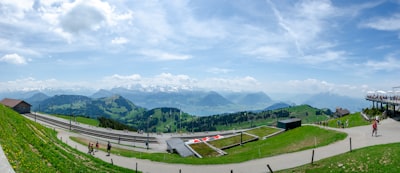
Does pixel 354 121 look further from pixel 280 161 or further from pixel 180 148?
pixel 180 148

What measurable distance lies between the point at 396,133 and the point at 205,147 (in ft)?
120

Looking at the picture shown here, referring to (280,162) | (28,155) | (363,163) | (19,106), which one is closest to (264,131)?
(280,162)

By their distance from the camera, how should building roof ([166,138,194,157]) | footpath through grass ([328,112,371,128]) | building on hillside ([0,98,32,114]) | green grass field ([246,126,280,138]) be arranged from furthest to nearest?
building on hillside ([0,98,32,114])
green grass field ([246,126,280,138])
building roof ([166,138,194,157])
footpath through grass ([328,112,371,128])

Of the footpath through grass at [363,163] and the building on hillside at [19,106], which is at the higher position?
the footpath through grass at [363,163]

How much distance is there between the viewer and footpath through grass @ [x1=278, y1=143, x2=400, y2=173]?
2358 centimetres

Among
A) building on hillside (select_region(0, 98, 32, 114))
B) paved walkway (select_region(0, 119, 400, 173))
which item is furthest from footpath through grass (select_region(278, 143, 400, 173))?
building on hillside (select_region(0, 98, 32, 114))

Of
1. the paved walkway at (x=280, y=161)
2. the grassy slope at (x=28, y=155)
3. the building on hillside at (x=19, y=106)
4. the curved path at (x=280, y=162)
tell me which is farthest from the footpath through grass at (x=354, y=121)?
the building on hillside at (x=19, y=106)

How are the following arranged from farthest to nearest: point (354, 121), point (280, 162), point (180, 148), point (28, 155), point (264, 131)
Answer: point (264, 131) < point (180, 148) < point (354, 121) < point (280, 162) < point (28, 155)

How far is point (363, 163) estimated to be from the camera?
25125mm

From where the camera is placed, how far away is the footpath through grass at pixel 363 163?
2358cm

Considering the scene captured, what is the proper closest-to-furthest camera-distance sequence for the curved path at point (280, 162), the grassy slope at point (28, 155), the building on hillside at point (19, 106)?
the grassy slope at point (28, 155) < the curved path at point (280, 162) < the building on hillside at point (19, 106)

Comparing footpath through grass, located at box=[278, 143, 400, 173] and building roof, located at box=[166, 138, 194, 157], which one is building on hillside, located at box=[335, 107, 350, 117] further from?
footpath through grass, located at box=[278, 143, 400, 173]

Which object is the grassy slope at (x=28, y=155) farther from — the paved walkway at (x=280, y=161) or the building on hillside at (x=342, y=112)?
the building on hillside at (x=342, y=112)

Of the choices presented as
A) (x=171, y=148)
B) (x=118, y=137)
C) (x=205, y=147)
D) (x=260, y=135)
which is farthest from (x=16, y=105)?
(x=260, y=135)
